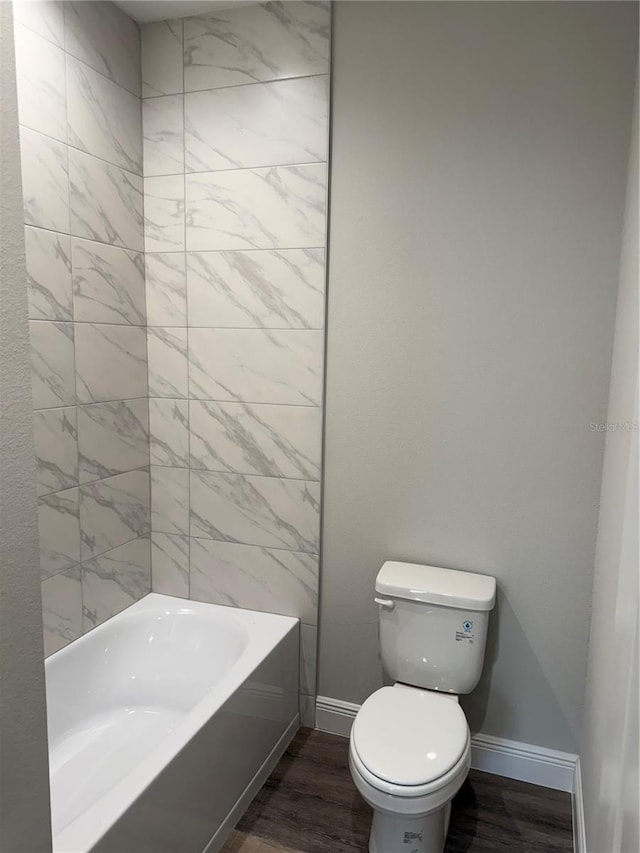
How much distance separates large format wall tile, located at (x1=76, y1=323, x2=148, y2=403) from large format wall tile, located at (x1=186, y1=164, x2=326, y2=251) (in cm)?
45

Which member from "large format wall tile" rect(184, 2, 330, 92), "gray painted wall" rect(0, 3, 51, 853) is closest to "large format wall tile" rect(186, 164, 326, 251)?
"large format wall tile" rect(184, 2, 330, 92)

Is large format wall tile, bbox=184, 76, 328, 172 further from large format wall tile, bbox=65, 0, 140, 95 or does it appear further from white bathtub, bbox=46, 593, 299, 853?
white bathtub, bbox=46, 593, 299, 853

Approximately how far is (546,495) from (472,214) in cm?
101

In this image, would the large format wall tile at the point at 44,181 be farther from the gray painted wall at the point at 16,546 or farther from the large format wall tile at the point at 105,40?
the gray painted wall at the point at 16,546

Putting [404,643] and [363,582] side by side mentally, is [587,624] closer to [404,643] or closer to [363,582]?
[404,643]

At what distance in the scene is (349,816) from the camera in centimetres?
208

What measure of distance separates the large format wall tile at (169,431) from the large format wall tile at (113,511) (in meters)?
0.12

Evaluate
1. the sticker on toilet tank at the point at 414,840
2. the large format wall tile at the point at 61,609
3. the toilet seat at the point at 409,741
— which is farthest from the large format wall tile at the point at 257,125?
the sticker on toilet tank at the point at 414,840

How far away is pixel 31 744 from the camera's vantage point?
97 centimetres

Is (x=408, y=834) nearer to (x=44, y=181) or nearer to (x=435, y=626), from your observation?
(x=435, y=626)

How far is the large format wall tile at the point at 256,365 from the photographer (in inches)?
92.7

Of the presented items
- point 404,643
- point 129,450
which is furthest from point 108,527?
point 404,643

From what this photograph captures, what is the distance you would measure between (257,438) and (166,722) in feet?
3.64

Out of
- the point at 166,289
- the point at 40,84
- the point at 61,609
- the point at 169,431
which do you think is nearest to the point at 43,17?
the point at 40,84
